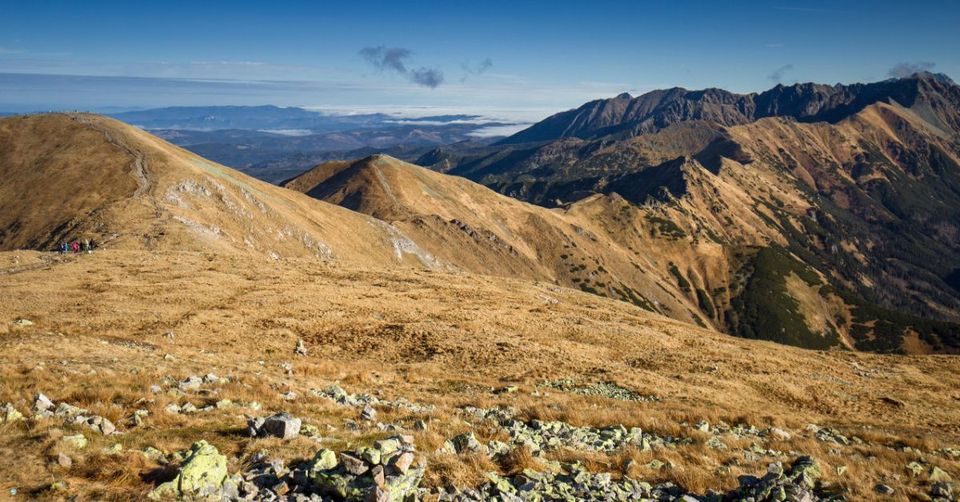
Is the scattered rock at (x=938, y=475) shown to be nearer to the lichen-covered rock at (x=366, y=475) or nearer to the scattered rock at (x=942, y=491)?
the scattered rock at (x=942, y=491)

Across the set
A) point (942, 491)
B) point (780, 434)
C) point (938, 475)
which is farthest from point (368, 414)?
point (938, 475)

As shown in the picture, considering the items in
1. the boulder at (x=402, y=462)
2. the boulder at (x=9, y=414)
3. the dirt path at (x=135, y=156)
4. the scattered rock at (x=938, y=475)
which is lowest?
the scattered rock at (x=938, y=475)

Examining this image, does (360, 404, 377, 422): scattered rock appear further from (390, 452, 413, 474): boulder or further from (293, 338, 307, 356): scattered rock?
(293, 338, 307, 356): scattered rock

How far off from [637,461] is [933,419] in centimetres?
2630

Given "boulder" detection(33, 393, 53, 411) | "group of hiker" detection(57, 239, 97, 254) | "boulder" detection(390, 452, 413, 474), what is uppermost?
"boulder" detection(390, 452, 413, 474)

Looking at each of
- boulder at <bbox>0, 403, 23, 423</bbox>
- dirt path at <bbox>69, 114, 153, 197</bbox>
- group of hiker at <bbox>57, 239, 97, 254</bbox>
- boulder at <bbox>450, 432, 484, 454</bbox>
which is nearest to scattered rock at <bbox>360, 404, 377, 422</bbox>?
boulder at <bbox>450, 432, 484, 454</bbox>

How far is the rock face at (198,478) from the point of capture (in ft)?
34.2

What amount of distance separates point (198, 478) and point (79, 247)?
7177cm

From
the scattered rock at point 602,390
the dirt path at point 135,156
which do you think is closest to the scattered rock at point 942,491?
the scattered rock at point 602,390

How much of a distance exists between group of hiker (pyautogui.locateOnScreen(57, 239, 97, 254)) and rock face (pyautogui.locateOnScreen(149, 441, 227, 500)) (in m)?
63.2

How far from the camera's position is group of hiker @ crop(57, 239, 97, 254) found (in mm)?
60250

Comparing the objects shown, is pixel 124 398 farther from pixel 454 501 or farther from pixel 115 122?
pixel 115 122

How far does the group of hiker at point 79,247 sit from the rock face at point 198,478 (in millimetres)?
63159

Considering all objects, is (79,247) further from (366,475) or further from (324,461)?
(366,475)
